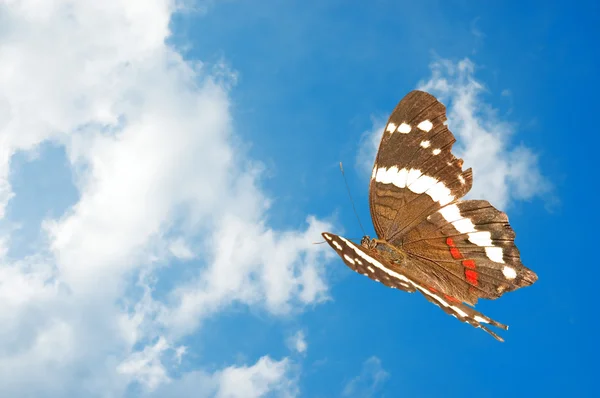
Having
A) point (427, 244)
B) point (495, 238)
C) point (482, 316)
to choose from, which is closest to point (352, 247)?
point (482, 316)

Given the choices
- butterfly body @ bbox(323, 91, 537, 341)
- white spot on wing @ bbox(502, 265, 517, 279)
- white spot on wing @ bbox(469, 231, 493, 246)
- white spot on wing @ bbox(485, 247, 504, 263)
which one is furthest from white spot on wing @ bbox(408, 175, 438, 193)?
white spot on wing @ bbox(502, 265, 517, 279)

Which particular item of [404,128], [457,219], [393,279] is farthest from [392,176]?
[393,279]

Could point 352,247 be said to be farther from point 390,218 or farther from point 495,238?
point 495,238

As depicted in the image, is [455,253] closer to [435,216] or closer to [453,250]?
[453,250]

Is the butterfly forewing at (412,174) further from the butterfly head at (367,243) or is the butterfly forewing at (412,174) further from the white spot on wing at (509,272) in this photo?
the white spot on wing at (509,272)

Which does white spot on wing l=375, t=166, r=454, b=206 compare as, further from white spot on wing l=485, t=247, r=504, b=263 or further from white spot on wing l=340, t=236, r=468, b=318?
white spot on wing l=340, t=236, r=468, b=318
